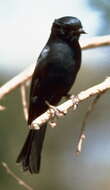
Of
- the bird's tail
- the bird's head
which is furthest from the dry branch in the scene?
the bird's tail

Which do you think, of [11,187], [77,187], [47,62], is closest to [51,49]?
[47,62]

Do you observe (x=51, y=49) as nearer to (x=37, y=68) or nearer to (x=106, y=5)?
(x=37, y=68)

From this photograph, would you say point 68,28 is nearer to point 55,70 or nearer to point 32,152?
point 55,70

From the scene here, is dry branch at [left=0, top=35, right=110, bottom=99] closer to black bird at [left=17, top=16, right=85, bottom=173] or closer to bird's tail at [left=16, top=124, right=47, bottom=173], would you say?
black bird at [left=17, top=16, right=85, bottom=173]

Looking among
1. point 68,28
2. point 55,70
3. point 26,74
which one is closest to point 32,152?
point 55,70

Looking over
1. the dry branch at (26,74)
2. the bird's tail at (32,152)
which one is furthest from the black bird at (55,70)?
the dry branch at (26,74)

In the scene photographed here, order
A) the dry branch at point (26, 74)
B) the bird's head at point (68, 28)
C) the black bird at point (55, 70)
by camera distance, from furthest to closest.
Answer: the black bird at point (55, 70) < the bird's head at point (68, 28) < the dry branch at point (26, 74)

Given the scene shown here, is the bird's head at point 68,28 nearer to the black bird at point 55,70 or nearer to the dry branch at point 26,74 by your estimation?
the black bird at point 55,70
